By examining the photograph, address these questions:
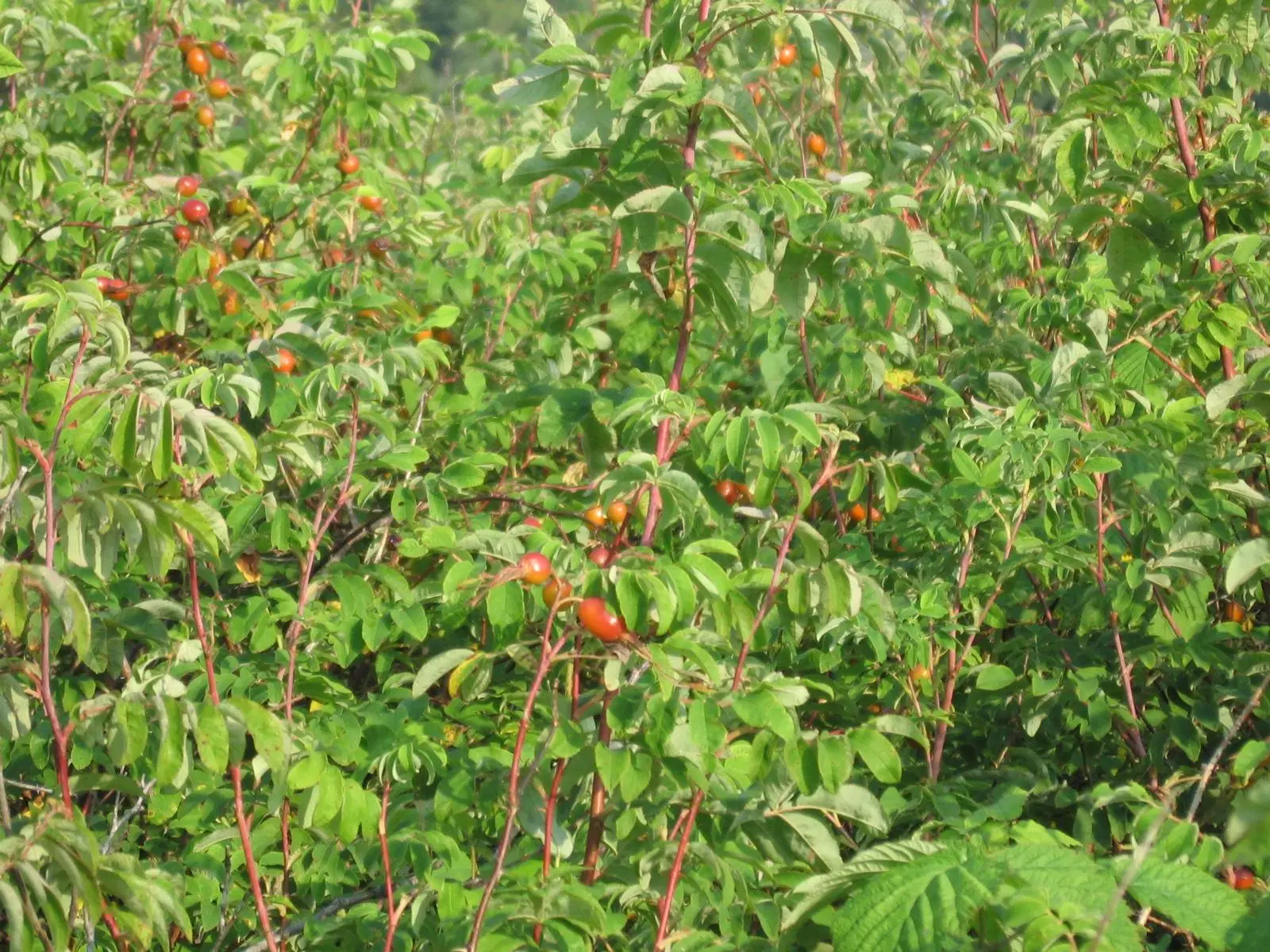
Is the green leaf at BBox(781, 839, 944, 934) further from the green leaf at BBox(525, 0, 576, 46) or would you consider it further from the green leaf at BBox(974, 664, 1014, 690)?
the green leaf at BBox(525, 0, 576, 46)

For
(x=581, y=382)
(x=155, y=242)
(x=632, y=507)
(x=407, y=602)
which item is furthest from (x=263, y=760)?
(x=155, y=242)

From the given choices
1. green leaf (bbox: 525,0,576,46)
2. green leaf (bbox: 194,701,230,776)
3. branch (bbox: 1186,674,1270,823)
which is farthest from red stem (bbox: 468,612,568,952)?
green leaf (bbox: 525,0,576,46)

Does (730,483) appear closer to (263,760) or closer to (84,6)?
(263,760)

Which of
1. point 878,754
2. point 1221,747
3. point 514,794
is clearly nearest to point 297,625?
point 514,794

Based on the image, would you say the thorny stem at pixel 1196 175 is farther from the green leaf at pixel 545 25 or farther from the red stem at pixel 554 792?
the red stem at pixel 554 792

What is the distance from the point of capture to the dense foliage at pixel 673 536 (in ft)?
6.35

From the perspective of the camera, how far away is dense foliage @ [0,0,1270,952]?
1936 mm

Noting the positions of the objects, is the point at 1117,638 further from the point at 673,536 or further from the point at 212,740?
the point at 212,740

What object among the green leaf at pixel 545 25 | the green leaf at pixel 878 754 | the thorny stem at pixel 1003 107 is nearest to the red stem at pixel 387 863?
the green leaf at pixel 878 754

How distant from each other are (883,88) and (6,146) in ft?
10.4

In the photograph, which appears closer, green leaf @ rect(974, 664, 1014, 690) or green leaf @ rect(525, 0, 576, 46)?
green leaf @ rect(525, 0, 576, 46)

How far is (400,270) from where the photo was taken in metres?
4.46

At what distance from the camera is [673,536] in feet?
8.82

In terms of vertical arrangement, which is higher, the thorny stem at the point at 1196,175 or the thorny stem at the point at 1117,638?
the thorny stem at the point at 1196,175
